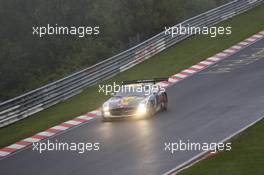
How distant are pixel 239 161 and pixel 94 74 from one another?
55.8 feet

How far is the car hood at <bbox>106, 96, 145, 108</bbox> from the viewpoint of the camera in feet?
74.1

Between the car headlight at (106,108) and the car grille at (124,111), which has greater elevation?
the car headlight at (106,108)

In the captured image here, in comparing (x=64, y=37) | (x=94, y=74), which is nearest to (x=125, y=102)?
(x=94, y=74)

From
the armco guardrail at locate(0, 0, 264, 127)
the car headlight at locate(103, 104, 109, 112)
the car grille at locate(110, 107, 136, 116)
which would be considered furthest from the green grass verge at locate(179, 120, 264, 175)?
the armco guardrail at locate(0, 0, 264, 127)

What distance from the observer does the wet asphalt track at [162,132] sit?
54.8 feet

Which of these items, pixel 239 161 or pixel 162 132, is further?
pixel 162 132

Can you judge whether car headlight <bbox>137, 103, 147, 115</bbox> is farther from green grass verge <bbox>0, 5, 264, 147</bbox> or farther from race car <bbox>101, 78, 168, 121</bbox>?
green grass verge <bbox>0, 5, 264, 147</bbox>

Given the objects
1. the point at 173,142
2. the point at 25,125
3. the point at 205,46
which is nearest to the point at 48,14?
the point at 205,46

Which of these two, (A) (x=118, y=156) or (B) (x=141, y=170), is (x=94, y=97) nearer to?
(A) (x=118, y=156)

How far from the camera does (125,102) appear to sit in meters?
22.8

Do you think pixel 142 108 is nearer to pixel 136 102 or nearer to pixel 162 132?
pixel 136 102

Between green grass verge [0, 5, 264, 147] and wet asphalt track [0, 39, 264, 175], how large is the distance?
240cm

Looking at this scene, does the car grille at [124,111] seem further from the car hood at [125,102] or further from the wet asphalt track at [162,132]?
the wet asphalt track at [162,132]

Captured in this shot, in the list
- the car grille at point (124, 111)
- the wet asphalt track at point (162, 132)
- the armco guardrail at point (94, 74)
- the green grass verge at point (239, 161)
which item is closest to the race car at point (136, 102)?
the car grille at point (124, 111)
